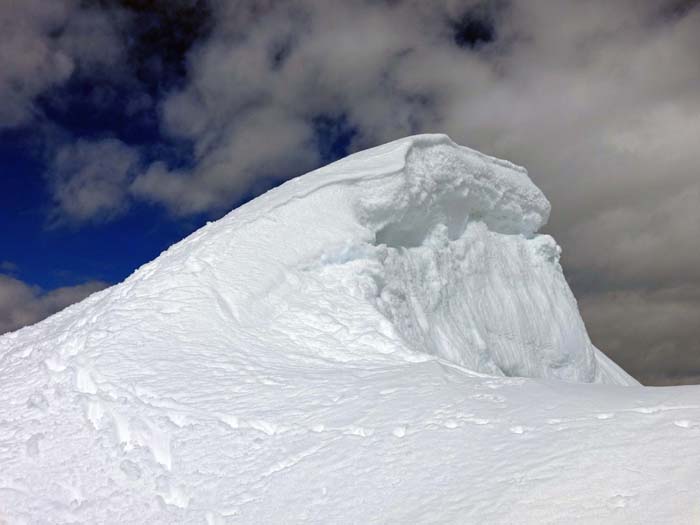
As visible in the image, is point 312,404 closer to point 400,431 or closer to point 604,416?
point 400,431

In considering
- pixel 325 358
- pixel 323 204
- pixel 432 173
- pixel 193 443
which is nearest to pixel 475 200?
pixel 432 173

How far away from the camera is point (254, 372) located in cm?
607

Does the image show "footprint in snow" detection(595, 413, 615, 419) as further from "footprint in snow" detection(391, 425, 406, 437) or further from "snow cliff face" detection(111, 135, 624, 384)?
"snow cliff face" detection(111, 135, 624, 384)

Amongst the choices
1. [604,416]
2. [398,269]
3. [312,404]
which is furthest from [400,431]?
[398,269]


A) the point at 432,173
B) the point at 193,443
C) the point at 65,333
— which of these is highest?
the point at 432,173

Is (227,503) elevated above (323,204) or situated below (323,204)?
below

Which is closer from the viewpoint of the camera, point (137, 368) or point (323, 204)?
point (137, 368)

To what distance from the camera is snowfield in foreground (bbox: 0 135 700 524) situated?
138 inches

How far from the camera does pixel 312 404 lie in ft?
16.7

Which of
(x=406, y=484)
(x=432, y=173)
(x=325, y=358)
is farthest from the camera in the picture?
(x=432, y=173)

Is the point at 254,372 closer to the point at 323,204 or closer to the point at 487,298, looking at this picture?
the point at 323,204

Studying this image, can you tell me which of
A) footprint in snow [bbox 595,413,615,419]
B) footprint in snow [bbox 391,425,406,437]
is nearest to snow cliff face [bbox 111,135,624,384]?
footprint in snow [bbox 391,425,406,437]

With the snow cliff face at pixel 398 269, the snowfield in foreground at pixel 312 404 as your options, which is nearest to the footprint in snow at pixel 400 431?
the snowfield in foreground at pixel 312 404

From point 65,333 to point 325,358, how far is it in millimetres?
3504
